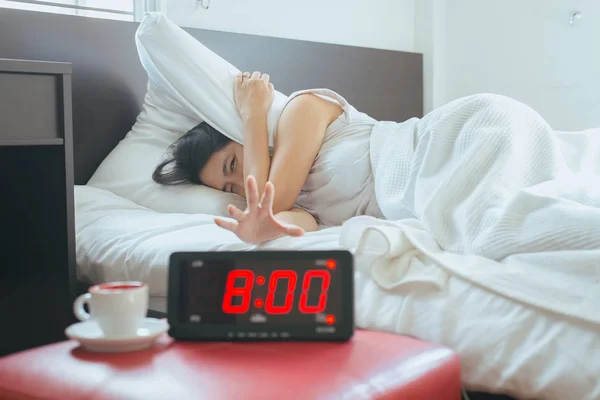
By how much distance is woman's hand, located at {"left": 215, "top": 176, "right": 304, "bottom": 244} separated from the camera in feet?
3.80

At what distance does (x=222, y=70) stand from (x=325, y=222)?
1.60 ft

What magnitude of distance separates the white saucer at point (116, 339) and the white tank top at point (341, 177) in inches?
29.6

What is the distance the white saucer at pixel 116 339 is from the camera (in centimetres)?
86

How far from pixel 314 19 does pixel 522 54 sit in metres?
0.87

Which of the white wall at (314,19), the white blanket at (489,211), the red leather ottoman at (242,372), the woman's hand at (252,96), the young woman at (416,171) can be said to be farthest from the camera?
the white wall at (314,19)

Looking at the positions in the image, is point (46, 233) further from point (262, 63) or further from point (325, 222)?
point (262, 63)

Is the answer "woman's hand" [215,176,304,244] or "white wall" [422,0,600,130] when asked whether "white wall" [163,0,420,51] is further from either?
"woman's hand" [215,176,304,244]

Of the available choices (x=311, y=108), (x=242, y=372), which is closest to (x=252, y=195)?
(x=242, y=372)

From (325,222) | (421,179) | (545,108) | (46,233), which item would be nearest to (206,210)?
(325,222)

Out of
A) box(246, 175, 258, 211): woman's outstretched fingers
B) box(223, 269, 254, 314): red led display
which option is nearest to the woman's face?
box(246, 175, 258, 211): woman's outstretched fingers

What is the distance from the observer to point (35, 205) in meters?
1.44

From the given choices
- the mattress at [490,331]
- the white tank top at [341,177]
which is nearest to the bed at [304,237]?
the mattress at [490,331]

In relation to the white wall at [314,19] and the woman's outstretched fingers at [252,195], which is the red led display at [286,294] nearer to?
the woman's outstretched fingers at [252,195]

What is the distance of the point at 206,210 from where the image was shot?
170 centimetres
